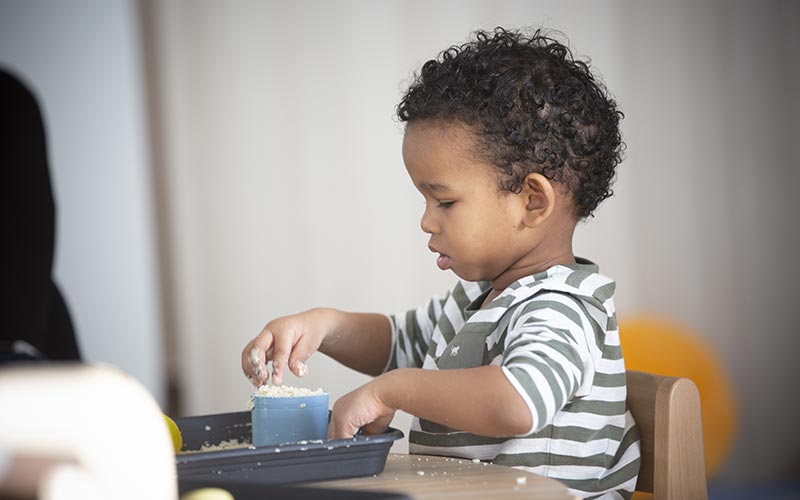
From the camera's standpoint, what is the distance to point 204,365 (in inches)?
132

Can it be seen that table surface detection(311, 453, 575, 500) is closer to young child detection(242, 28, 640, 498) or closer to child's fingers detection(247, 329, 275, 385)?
young child detection(242, 28, 640, 498)

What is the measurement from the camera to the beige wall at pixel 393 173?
3.26 meters

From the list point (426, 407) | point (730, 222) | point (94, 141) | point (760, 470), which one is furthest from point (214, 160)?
point (426, 407)

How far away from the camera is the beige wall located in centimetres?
326

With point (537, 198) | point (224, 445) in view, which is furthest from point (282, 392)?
point (537, 198)

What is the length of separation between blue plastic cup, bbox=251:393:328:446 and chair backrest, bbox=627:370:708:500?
0.35 meters

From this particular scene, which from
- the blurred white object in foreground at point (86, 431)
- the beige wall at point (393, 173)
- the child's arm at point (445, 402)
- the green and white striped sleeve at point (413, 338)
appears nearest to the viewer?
the blurred white object in foreground at point (86, 431)

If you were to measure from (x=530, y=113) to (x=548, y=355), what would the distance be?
13.1 inches

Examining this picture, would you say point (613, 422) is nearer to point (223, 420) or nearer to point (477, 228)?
point (477, 228)

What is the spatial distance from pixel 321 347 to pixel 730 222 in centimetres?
238

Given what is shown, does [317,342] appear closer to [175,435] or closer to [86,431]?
[175,435]

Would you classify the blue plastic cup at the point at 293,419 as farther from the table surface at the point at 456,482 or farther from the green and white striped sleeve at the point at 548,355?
the green and white striped sleeve at the point at 548,355

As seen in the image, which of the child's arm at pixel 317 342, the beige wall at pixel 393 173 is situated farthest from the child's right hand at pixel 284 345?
the beige wall at pixel 393 173

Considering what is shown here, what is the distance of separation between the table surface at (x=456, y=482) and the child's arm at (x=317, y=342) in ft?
0.81
